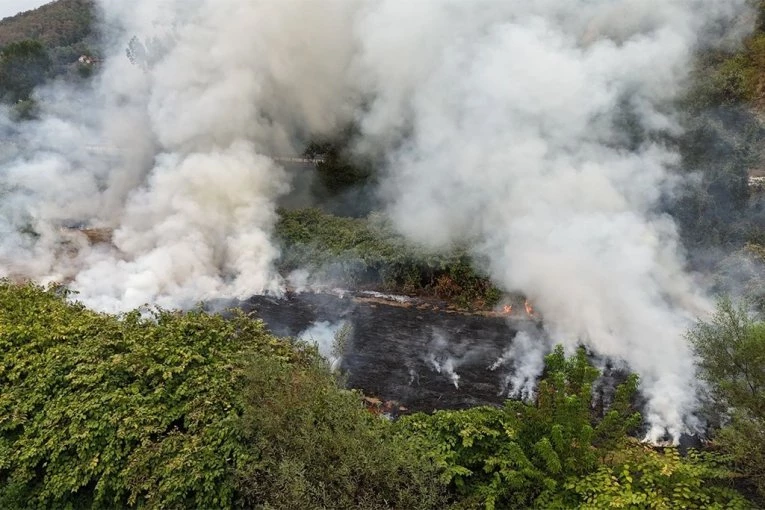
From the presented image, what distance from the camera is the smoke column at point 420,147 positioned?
10.5 meters

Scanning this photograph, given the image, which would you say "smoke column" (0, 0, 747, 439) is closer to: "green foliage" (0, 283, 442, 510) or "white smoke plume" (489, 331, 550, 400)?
"white smoke plume" (489, 331, 550, 400)

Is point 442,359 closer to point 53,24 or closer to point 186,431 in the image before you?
point 186,431

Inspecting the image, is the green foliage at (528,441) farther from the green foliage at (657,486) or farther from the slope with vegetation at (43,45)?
the slope with vegetation at (43,45)

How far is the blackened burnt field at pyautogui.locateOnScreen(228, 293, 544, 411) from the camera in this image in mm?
7883

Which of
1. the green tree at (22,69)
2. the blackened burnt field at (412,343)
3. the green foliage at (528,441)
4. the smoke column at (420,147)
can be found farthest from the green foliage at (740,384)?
the green tree at (22,69)

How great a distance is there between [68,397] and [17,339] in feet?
5.66

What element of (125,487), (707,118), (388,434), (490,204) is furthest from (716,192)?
(125,487)

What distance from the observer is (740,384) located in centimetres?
529

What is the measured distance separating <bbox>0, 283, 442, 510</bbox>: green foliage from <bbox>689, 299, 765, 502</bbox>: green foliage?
2673mm

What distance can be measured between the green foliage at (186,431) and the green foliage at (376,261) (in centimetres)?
518

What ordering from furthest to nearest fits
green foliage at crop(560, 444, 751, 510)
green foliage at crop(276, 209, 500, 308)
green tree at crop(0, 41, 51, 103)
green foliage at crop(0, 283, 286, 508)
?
1. green tree at crop(0, 41, 51, 103)
2. green foliage at crop(276, 209, 500, 308)
3. green foliage at crop(0, 283, 286, 508)
4. green foliage at crop(560, 444, 751, 510)

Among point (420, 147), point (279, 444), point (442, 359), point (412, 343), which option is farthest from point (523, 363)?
point (420, 147)

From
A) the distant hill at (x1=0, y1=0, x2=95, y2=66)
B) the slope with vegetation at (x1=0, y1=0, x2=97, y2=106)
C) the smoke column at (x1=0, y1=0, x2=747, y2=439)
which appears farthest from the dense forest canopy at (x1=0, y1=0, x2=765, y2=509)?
the distant hill at (x1=0, y1=0, x2=95, y2=66)

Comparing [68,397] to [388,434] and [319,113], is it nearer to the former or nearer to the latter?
[388,434]
